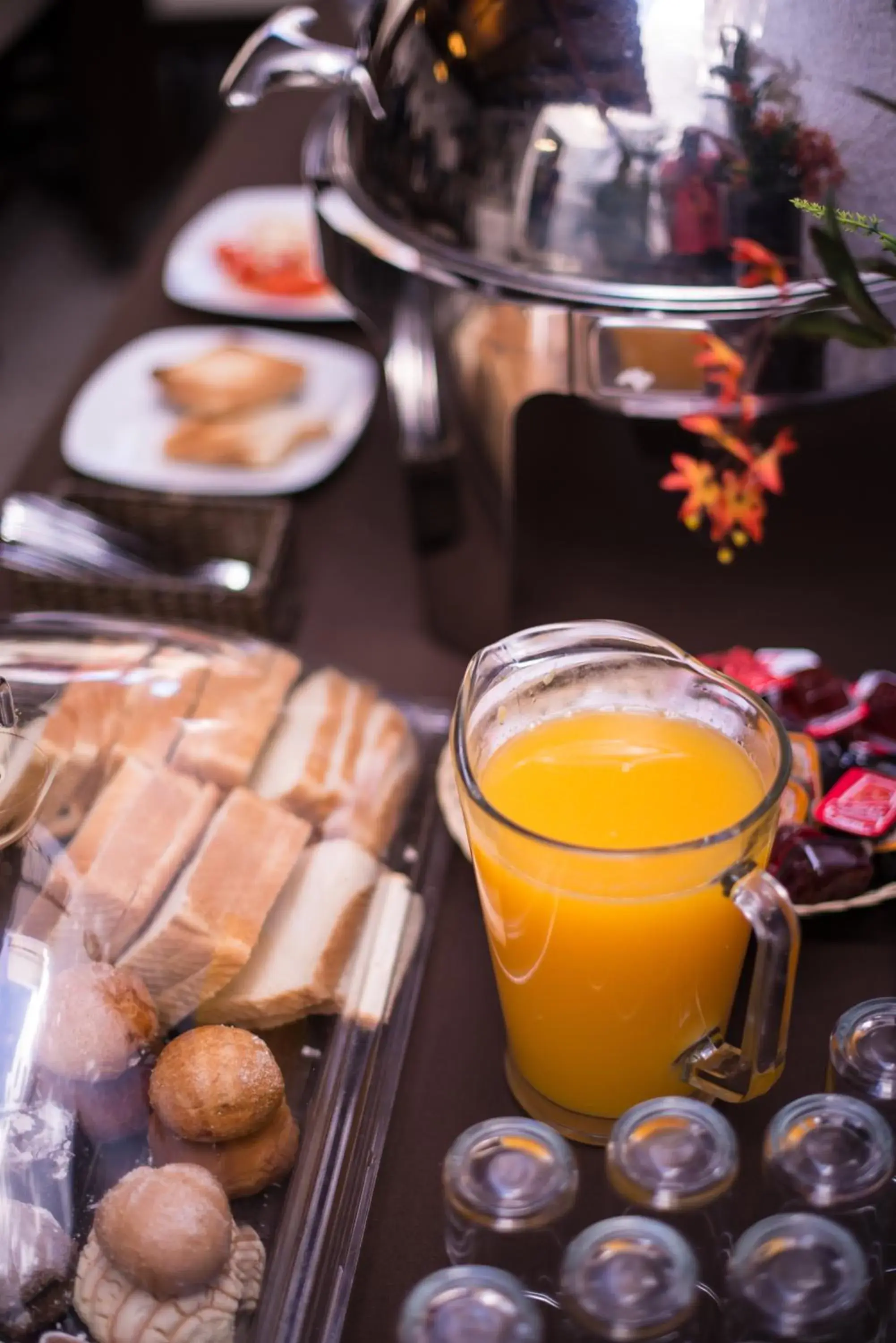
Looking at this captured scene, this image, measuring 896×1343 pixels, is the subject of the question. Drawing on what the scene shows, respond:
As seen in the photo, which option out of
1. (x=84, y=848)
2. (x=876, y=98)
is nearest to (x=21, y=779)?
(x=84, y=848)

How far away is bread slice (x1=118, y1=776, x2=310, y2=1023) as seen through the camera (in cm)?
63

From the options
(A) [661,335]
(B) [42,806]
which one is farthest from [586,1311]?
(A) [661,335]

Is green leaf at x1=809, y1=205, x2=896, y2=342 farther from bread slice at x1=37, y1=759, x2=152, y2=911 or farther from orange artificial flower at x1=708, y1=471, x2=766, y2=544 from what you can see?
bread slice at x1=37, y1=759, x2=152, y2=911

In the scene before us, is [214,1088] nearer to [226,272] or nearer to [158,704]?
[158,704]

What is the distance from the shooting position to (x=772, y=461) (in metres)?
0.78

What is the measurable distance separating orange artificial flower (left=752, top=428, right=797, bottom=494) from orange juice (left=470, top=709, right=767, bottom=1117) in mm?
204

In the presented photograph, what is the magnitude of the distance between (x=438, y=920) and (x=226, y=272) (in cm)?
80

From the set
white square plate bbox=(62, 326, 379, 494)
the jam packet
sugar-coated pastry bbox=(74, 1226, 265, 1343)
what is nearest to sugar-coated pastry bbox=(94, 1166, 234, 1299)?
sugar-coated pastry bbox=(74, 1226, 265, 1343)

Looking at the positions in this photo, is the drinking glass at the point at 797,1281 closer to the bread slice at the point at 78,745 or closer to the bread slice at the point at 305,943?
the bread slice at the point at 305,943

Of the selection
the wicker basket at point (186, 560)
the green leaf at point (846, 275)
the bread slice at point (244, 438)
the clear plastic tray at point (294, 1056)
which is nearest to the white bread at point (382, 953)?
the clear plastic tray at point (294, 1056)

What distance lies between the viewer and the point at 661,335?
2.39 ft

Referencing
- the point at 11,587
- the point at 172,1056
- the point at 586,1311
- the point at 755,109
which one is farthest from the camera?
the point at 11,587

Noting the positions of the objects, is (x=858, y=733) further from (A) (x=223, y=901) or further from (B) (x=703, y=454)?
(A) (x=223, y=901)

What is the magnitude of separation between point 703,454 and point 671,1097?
15.8 inches
